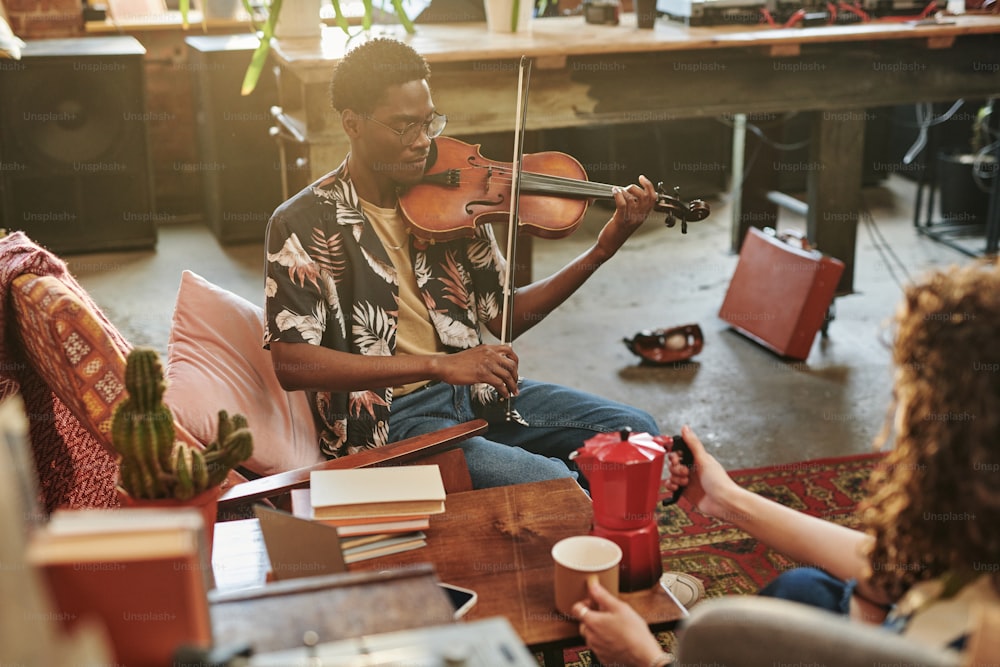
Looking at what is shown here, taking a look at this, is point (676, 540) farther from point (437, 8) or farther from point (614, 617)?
point (437, 8)

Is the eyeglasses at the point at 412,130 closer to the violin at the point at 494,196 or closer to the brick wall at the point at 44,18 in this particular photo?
the violin at the point at 494,196

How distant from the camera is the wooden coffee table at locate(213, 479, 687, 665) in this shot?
1385 millimetres

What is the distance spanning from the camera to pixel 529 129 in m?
3.33

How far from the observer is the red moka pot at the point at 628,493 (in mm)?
1374

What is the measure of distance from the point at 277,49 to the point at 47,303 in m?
1.59

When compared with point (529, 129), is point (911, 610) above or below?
below

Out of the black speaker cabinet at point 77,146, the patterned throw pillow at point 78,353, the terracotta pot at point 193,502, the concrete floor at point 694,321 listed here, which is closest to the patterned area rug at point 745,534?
the concrete floor at point 694,321

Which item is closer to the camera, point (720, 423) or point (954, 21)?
point (720, 423)

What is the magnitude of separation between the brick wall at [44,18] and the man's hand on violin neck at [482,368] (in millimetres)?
4110

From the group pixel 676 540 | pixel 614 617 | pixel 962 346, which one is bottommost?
pixel 676 540

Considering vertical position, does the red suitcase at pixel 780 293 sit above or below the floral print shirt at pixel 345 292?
below

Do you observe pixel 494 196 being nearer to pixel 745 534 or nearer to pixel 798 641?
pixel 745 534

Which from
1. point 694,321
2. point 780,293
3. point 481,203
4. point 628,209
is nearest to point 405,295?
point 481,203

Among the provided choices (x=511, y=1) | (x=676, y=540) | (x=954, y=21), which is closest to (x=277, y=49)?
(x=511, y=1)
